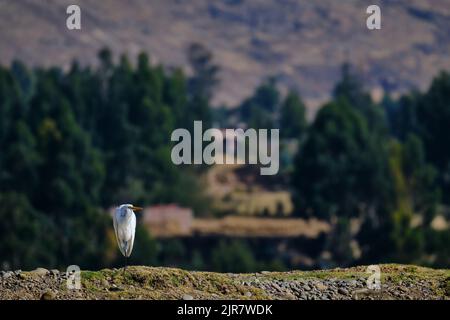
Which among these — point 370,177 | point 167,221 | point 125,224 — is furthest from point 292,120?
point 125,224

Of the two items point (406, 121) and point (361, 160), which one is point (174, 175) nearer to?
point (361, 160)

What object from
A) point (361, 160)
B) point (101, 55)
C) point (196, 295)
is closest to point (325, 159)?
point (361, 160)

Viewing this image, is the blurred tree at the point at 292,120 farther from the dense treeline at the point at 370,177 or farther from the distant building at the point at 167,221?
the distant building at the point at 167,221

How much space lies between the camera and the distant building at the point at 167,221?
83.4 meters

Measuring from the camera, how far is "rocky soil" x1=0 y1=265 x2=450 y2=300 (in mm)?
22938

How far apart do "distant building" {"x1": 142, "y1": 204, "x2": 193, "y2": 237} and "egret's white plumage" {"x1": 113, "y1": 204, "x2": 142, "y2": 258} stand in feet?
183

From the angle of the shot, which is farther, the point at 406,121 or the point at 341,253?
the point at 406,121

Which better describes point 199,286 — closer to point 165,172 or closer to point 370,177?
point 370,177

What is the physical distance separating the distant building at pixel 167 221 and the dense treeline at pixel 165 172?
209cm

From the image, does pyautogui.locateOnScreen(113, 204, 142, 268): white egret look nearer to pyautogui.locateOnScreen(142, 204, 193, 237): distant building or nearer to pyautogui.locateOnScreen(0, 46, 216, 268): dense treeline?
pyautogui.locateOnScreen(0, 46, 216, 268): dense treeline

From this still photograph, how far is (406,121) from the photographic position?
357 feet

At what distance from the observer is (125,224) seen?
25.7 m

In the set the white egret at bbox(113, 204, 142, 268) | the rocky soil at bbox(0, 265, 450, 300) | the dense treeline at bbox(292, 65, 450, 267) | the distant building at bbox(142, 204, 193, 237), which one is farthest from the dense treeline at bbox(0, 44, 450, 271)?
the rocky soil at bbox(0, 265, 450, 300)

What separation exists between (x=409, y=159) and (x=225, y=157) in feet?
53.7
